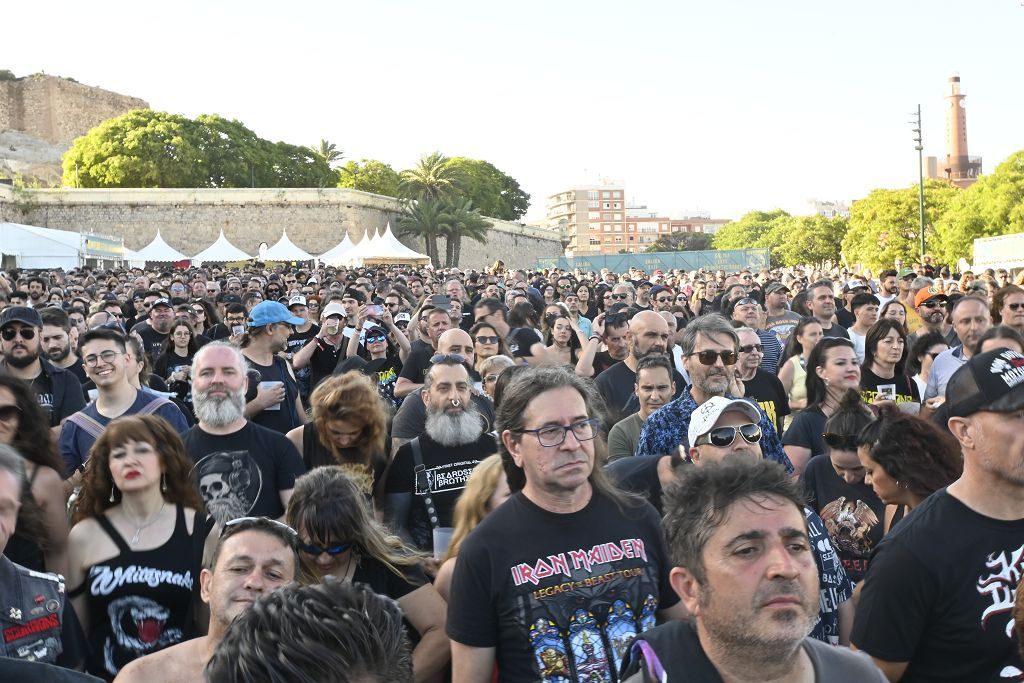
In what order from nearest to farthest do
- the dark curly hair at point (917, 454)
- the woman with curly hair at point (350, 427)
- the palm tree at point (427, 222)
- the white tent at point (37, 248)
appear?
the dark curly hair at point (917, 454) → the woman with curly hair at point (350, 427) → the white tent at point (37, 248) → the palm tree at point (427, 222)

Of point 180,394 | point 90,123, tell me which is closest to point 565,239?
point 90,123

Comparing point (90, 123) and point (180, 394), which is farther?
point (90, 123)

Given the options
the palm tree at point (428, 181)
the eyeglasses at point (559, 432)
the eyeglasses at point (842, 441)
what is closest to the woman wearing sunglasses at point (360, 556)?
the eyeglasses at point (559, 432)

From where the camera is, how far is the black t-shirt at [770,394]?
21.1 feet

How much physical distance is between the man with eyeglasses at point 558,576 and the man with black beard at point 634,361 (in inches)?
131

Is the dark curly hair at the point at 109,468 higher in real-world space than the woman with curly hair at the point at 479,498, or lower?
higher

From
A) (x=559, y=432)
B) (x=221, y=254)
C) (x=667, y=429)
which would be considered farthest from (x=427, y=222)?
(x=559, y=432)

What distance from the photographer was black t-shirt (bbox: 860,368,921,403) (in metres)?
6.52

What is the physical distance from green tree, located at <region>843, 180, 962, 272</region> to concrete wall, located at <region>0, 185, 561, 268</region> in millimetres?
30623

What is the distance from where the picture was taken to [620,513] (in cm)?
301

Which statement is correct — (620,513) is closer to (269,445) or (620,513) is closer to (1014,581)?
(1014,581)

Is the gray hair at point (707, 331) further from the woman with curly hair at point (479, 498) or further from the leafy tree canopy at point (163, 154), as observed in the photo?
the leafy tree canopy at point (163, 154)

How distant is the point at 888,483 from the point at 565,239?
3427 inches

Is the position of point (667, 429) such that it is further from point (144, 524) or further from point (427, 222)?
point (427, 222)
